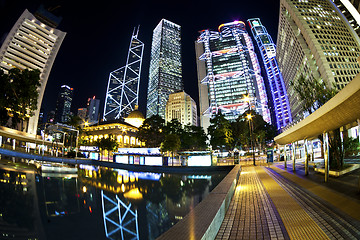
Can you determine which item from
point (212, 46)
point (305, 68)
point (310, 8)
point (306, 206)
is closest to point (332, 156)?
point (306, 206)

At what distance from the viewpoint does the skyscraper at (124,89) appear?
154 meters

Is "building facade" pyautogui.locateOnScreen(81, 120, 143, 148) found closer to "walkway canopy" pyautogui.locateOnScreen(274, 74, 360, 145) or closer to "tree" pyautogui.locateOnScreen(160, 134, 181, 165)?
"tree" pyautogui.locateOnScreen(160, 134, 181, 165)

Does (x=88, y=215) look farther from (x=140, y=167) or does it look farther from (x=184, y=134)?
(x=184, y=134)

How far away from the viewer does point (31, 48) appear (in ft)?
238

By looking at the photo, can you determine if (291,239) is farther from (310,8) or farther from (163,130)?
(310,8)

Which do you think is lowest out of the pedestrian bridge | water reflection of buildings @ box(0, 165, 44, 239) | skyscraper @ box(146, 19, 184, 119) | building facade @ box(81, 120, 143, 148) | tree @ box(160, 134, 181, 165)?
water reflection of buildings @ box(0, 165, 44, 239)

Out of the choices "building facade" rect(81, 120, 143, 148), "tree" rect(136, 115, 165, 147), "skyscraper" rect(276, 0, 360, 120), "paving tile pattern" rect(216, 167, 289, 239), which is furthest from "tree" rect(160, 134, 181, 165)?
"skyscraper" rect(276, 0, 360, 120)

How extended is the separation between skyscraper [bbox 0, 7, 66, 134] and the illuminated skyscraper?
88.2 metres

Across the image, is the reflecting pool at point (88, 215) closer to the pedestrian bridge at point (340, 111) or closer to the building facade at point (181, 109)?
the pedestrian bridge at point (340, 111)

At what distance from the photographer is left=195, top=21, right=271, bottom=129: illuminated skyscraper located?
11550 centimetres

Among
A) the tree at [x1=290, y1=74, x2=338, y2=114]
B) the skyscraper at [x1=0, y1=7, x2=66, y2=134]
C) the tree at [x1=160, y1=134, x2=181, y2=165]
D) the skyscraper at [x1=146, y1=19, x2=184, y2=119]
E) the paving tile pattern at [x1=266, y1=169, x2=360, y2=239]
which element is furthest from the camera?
the skyscraper at [x1=146, y1=19, x2=184, y2=119]

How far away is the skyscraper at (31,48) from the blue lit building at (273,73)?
134m

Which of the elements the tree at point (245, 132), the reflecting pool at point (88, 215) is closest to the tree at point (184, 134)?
the tree at point (245, 132)

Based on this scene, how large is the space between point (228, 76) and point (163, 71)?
262ft
